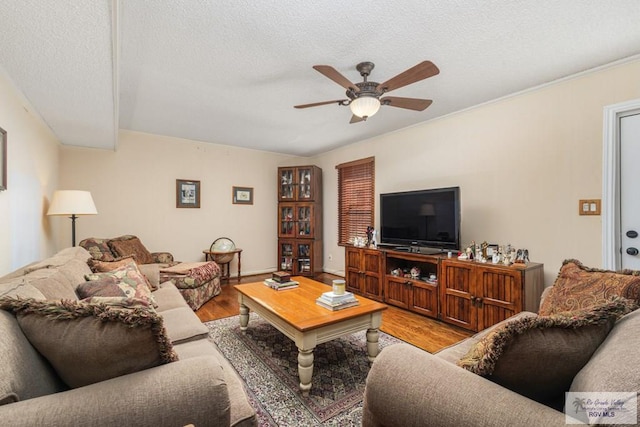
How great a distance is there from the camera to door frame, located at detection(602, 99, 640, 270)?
93.8 inches

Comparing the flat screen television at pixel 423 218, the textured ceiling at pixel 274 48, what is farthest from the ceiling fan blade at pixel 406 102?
the flat screen television at pixel 423 218

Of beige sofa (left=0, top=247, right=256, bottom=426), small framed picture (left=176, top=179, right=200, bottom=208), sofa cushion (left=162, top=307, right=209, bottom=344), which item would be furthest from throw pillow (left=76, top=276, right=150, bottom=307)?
small framed picture (left=176, top=179, right=200, bottom=208)

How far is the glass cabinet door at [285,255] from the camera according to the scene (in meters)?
5.42

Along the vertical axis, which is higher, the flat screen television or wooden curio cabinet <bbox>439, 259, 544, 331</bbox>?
the flat screen television

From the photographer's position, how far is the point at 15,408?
0.73 meters

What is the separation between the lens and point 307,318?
196 centimetres

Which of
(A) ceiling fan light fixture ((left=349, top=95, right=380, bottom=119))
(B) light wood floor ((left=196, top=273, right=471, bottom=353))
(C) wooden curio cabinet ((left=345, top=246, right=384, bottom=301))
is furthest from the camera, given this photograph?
(C) wooden curio cabinet ((left=345, top=246, right=384, bottom=301))

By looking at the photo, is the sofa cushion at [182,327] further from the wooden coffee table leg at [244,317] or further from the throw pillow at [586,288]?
the throw pillow at [586,288]

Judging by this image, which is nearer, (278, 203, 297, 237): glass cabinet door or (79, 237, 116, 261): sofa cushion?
(79, 237, 116, 261): sofa cushion

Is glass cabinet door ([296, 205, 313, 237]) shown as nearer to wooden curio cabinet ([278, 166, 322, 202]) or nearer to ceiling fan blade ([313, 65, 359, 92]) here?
wooden curio cabinet ([278, 166, 322, 202])

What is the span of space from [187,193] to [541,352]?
4.85 meters

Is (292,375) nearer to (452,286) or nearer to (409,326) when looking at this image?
(409,326)

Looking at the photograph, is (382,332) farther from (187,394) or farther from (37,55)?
(37,55)

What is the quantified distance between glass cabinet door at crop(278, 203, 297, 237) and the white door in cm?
424
